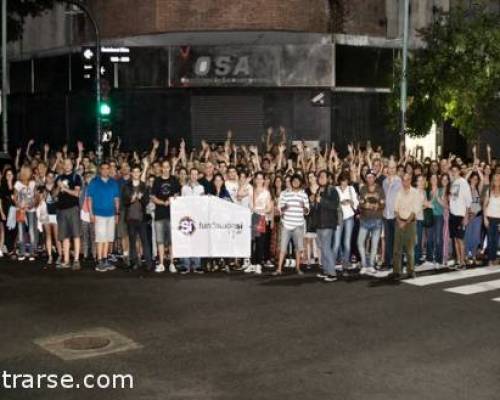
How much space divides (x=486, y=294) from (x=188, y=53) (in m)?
18.4

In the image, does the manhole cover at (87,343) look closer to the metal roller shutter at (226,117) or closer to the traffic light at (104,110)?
the traffic light at (104,110)

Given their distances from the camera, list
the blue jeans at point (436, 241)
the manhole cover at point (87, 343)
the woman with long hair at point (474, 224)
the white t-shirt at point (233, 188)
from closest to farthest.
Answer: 1. the manhole cover at point (87, 343)
2. the blue jeans at point (436, 241)
3. the white t-shirt at point (233, 188)
4. the woman with long hair at point (474, 224)

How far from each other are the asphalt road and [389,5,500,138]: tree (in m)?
14.8

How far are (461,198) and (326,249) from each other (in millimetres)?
2908

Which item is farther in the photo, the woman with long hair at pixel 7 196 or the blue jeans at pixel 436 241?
the woman with long hair at pixel 7 196

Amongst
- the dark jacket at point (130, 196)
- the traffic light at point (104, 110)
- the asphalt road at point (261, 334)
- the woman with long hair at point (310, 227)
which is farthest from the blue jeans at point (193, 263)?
the traffic light at point (104, 110)

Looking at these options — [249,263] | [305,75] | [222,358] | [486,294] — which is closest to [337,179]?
[249,263]

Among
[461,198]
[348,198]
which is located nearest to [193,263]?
[348,198]

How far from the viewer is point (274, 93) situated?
→ 91.6ft

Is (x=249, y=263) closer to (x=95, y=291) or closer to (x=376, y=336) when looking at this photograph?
(x=95, y=291)

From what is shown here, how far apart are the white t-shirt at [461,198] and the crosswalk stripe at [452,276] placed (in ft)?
3.60

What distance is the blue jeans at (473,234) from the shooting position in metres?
14.4

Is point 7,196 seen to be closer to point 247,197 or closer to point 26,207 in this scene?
point 26,207

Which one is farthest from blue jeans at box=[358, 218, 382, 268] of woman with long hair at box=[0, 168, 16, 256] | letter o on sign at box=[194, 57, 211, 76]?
letter o on sign at box=[194, 57, 211, 76]
